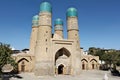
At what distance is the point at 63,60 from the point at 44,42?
5.85 metres

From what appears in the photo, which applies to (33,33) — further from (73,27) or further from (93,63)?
(93,63)

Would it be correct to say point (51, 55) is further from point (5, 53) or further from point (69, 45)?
point (5, 53)

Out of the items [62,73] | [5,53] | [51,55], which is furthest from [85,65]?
[5,53]

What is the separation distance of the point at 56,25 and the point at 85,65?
39.5 feet

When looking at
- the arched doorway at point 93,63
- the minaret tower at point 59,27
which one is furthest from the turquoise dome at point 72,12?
the arched doorway at point 93,63

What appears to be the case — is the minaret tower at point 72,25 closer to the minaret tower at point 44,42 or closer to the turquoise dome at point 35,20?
the minaret tower at point 44,42

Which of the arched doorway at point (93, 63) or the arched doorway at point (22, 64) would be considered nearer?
the arched doorway at point (22, 64)

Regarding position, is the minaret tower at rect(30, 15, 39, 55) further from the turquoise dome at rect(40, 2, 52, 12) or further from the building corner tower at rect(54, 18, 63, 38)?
the turquoise dome at rect(40, 2, 52, 12)

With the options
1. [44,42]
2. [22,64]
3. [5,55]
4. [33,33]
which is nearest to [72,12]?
[44,42]

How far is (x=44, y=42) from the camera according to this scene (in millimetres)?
32812

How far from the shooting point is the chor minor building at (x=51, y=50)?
32.7 m

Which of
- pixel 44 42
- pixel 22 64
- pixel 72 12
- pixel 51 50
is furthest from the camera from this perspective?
pixel 22 64

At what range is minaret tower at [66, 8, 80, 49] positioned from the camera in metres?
36.8

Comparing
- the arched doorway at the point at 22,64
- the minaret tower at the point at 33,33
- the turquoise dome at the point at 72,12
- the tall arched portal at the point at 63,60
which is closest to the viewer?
the tall arched portal at the point at 63,60
